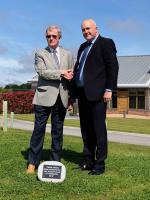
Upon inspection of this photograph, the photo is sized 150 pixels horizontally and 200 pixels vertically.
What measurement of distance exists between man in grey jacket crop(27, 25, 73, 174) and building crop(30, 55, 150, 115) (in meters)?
32.4

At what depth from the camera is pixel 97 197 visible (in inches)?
241

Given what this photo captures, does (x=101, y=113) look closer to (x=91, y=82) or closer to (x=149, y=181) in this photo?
(x=91, y=82)

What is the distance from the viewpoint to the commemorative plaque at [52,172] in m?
6.76

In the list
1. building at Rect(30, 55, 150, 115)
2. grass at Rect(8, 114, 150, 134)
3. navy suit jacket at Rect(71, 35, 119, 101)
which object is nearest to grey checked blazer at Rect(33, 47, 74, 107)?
navy suit jacket at Rect(71, 35, 119, 101)

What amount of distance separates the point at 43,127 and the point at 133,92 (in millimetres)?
33970

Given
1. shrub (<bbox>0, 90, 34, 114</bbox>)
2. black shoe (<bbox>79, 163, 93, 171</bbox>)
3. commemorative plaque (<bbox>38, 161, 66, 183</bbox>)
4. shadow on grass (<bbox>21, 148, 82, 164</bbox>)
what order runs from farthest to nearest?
shrub (<bbox>0, 90, 34, 114</bbox>) < shadow on grass (<bbox>21, 148, 82, 164</bbox>) < black shoe (<bbox>79, 163, 93, 171</bbox>) < commemorative plaque (<bbox>38, 161, 66, 183</bbox>)

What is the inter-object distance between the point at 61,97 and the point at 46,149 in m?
2.42

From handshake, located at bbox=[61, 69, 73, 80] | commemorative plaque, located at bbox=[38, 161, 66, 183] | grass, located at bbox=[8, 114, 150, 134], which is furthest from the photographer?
grass, located at bbox=[8, 114, 150, 134]

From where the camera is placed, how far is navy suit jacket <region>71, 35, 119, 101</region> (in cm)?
738

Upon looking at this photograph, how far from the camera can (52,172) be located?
681 centimetres

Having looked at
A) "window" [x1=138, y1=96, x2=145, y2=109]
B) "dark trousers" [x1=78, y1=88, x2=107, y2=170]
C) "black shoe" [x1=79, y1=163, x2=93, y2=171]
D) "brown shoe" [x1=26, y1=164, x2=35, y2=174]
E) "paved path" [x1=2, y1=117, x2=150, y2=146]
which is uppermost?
"dark trousers" [x1=78, y1=88, x2=107, y2=170]

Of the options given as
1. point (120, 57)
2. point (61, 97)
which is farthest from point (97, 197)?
point (120, 57)

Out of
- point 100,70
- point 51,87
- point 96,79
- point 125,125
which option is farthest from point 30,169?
point 125,125

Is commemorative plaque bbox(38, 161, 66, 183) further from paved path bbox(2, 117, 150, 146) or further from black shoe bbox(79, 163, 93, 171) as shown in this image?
paved path bbox(2, 117, 150, 146)
